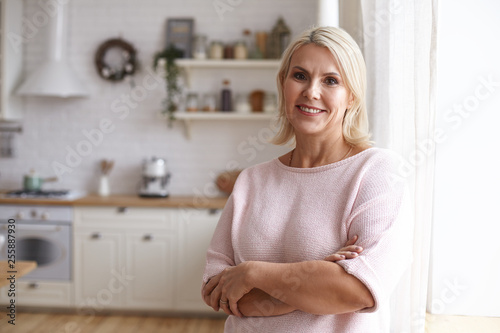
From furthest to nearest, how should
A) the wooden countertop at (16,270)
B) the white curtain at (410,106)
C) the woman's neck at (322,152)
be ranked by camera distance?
1. the wooden countertop at (16,270)
2. the woman's neck at (322,152)
3. the white curtain at (410,106)

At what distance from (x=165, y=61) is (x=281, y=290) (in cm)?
332

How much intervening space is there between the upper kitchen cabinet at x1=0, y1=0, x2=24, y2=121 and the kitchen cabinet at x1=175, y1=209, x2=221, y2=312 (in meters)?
1.85

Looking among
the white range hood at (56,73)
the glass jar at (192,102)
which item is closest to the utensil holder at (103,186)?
the white range hood at (56,73)

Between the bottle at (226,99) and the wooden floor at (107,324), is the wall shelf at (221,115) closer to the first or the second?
the bottle at (226,99)

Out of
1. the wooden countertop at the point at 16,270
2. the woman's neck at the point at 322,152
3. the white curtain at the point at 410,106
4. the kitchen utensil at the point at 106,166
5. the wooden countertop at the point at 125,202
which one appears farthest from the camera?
the kitchen utensil at the point at 106,166

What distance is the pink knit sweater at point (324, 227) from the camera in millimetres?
1200

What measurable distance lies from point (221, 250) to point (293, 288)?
0.33 metres

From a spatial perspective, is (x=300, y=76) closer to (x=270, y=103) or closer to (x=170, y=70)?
(x=270, y=103)

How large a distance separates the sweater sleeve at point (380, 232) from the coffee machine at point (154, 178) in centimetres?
310

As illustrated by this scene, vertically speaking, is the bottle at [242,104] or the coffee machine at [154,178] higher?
the bottle at [242,104]

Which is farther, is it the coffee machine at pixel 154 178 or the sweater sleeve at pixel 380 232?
the coffee machine at pixel 154 178

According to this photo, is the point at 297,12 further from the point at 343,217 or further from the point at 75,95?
the point at 343,217

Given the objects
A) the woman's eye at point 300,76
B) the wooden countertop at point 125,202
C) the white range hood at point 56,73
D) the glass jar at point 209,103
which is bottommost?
the wooden countertop at point 125,202

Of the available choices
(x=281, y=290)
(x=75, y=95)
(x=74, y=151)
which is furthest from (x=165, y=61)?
(x=281, y=290)
